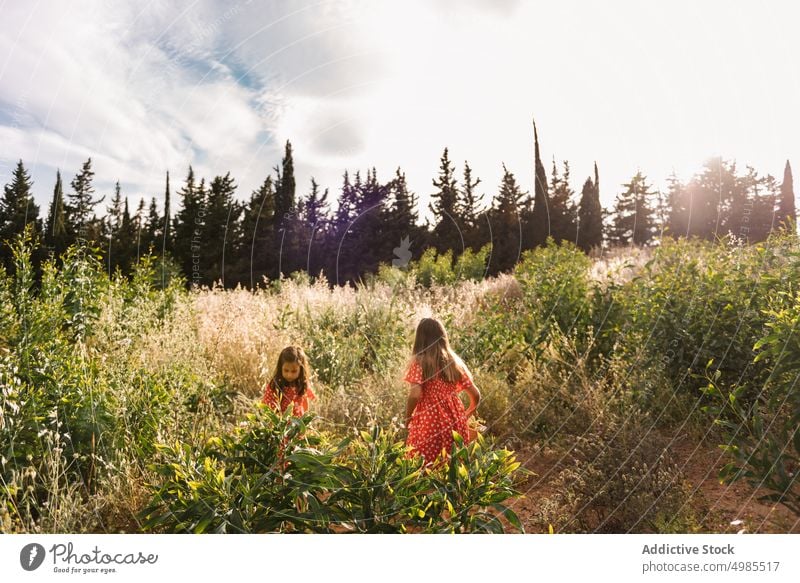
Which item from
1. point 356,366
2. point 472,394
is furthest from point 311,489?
point 356,366

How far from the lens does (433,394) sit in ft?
11.1

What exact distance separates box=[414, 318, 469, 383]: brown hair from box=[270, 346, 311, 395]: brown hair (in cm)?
82

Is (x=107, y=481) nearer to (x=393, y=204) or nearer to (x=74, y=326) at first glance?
(x=74, y=326)

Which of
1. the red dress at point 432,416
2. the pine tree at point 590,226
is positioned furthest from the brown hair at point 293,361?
the pine tree at point 590,226

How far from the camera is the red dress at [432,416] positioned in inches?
133

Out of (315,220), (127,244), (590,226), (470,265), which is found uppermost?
(590,226)

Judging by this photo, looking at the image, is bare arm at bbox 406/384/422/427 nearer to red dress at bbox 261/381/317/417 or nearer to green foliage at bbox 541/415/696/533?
red dress at bbox 261/381/317/417

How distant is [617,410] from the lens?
13.4ft

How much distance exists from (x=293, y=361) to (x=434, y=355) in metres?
1.00

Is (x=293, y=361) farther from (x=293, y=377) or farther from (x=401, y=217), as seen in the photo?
(x=401, y=217)

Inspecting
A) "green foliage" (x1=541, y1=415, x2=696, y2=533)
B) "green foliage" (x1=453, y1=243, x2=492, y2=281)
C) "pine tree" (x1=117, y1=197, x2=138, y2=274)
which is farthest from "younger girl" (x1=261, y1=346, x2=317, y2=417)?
"green foliage" (x1=453, y1=243, x2=492, y2=281)

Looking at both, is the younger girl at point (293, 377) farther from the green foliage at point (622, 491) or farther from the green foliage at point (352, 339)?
the green foliage at point (622, 491)

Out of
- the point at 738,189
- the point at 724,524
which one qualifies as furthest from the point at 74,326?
the point at 738,189

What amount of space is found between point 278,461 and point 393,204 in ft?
8.50
